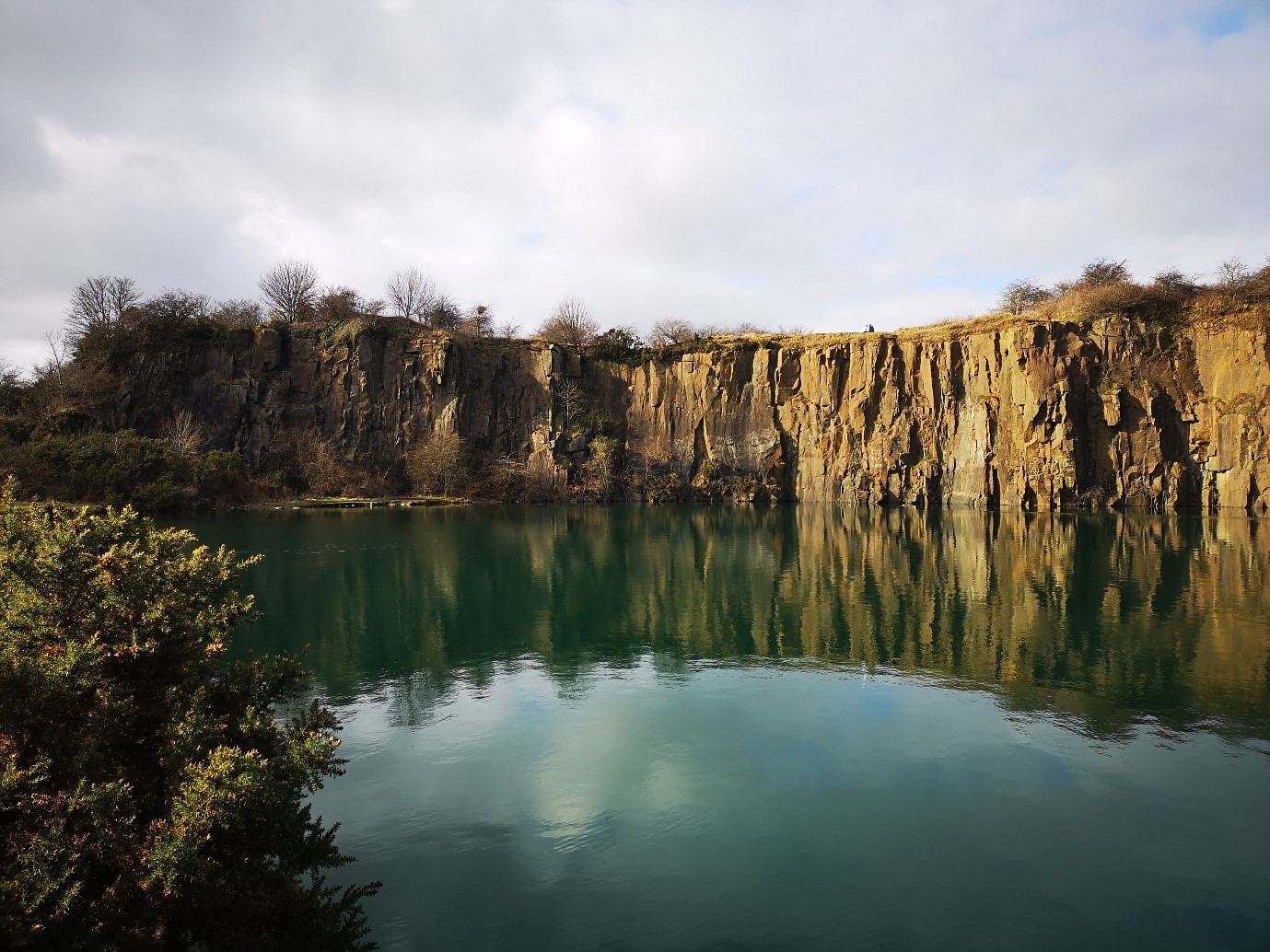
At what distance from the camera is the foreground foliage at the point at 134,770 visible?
13.5 ft

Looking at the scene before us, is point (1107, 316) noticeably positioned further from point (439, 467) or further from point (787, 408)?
point (439, 467)

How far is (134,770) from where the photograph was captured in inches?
192

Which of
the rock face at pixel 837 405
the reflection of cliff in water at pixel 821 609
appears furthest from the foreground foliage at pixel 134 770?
the rock face at pixel 837 405

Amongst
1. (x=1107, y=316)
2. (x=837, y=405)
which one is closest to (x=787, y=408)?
(x=837, y=405)

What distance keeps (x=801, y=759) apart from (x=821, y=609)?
894 cm

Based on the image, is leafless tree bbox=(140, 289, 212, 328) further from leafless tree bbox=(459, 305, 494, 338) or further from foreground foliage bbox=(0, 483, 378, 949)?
foreground foliage bbox=(0, 483, 378, 949)

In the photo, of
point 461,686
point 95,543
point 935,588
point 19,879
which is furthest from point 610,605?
point 19,879

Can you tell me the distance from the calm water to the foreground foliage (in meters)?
1.41

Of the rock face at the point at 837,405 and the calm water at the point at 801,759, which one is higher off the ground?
the rock face at the point at 837,405

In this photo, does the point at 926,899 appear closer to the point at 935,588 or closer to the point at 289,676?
the point at 289,676

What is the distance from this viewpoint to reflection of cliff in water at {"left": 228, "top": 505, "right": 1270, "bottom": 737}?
39.5 feet

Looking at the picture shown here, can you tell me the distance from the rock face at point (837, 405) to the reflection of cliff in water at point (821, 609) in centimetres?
1528

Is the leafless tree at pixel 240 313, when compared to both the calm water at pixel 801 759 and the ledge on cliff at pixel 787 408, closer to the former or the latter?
the ledge on cliff at pixel 787 408

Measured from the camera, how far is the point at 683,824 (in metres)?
7.24
